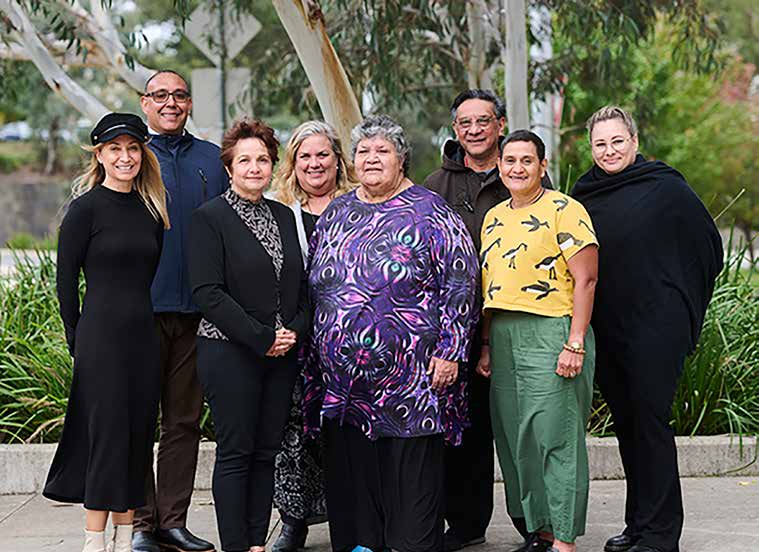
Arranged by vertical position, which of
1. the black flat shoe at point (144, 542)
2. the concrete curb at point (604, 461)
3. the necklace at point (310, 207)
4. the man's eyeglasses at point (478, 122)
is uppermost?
the man's eyeglasses at point (478, 122)

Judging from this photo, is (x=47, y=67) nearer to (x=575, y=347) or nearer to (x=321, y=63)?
(x=321, y=63)

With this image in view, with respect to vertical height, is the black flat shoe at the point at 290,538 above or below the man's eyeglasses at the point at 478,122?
below

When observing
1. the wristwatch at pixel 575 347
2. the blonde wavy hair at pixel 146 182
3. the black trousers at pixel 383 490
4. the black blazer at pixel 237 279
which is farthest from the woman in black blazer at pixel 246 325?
the wristwatch at pixel 575 347

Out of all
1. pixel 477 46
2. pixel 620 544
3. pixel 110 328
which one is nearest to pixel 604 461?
pixel 620 544

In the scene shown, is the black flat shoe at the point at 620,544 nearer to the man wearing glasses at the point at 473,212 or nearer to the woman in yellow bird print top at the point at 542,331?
the woman in yellow bird print top at the point at 542,331

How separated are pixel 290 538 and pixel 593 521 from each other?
1688 millimetres

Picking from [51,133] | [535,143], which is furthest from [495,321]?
[51,133]

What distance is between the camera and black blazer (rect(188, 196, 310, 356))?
547 cm

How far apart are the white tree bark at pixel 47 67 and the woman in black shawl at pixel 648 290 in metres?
6.02

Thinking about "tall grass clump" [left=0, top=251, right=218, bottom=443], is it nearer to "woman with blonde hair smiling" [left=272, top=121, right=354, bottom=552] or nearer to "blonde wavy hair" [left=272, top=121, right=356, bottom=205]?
"woman with blonde hair smiling" [left=272, top=121, right=354, bottom=552]

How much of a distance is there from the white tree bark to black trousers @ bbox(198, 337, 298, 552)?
Result: 18.3ft

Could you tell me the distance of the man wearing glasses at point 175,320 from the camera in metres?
6.06

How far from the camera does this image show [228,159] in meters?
5.75

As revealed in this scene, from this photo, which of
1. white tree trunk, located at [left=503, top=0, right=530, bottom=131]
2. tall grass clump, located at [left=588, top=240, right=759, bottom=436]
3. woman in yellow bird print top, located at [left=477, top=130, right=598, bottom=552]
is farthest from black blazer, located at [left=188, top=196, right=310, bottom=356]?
white tree trunk, located at [left=503, top=0, right=530, bottom=131]
